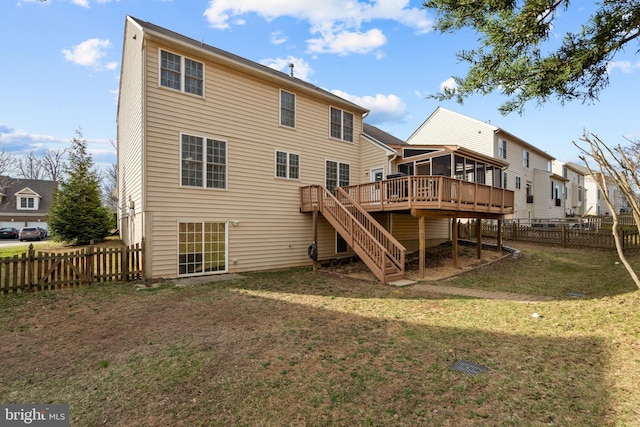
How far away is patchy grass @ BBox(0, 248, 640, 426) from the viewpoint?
10.7ft

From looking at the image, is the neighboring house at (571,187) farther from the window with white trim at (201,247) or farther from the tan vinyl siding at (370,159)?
the window with white trim at (201,247)

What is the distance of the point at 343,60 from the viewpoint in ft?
53.3

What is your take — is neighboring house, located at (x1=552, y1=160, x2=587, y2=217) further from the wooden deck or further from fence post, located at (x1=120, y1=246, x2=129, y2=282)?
fence post, located at (x1=120, y1=246, x2=129, y2=282)

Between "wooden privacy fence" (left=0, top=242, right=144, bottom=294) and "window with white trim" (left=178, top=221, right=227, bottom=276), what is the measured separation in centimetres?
128

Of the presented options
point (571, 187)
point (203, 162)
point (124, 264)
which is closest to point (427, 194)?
point (203, 162)

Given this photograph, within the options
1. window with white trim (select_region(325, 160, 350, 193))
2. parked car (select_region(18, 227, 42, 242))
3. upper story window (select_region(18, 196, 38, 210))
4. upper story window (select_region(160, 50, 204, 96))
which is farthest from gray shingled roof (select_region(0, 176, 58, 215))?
window with white trim (select_region(325, 160, 350, 193))

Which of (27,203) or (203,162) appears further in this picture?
(27,203)

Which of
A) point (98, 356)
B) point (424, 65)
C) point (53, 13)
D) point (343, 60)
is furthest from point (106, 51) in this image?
point (98, 356)

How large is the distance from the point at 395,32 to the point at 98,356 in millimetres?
14625

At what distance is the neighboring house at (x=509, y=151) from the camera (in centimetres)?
2381

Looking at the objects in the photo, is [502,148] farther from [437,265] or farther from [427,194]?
[427,194]

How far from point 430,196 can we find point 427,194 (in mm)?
153

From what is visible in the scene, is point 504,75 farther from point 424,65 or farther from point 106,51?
point 106,51

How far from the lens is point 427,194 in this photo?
1071cm
